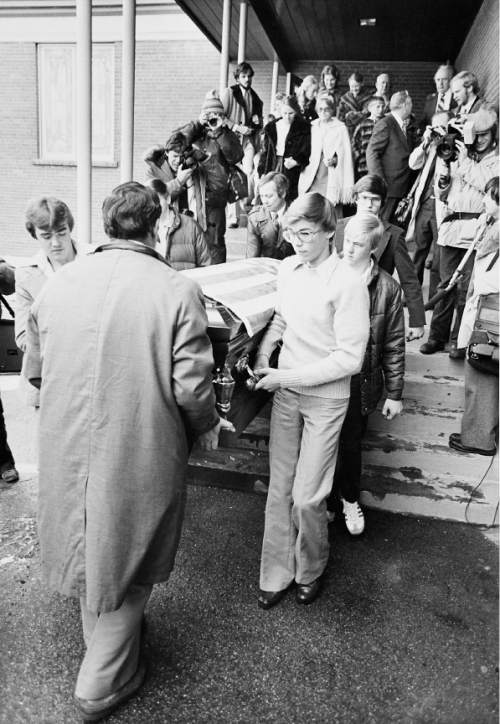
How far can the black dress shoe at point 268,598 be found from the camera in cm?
270

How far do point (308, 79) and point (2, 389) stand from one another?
5264mm

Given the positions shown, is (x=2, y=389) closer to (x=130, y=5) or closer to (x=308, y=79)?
(x=130, y=5)

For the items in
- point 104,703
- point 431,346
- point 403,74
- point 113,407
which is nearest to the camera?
point 113,407

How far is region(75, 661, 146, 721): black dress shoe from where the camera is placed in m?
2.02

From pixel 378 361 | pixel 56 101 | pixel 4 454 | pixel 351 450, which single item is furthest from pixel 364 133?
pixel 56 101

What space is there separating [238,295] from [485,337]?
5.28 ft

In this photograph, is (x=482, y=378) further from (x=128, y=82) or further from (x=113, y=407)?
(x=128, y=82)

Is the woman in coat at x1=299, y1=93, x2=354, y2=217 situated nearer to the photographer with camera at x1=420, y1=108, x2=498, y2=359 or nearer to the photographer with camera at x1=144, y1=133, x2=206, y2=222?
the photographer with camera at x1=420, y1=108, x2=498, y2=359

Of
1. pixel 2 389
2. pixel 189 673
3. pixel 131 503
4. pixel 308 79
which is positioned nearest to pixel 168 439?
pixel 131 503

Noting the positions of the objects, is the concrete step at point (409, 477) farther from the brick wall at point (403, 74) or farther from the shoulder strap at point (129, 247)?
the brick wall at point (403, 74)

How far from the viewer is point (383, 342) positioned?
3.16 metres

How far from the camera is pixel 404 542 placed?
3.33 metres

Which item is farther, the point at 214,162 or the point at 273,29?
the point at 273,29

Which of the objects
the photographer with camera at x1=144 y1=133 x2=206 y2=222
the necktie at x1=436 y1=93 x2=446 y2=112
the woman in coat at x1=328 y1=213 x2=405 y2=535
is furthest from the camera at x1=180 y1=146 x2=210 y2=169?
the necktie at x1=436 y1=93 x2=446 y2=112
